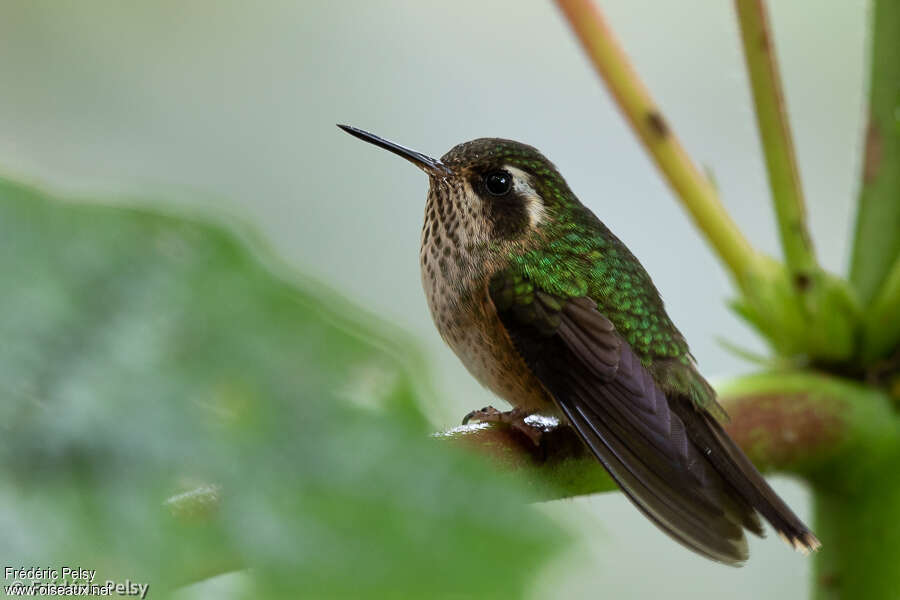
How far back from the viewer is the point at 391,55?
2795mm

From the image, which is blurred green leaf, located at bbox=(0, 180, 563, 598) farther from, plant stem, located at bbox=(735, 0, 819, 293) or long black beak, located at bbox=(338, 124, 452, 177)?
plant stem, located at bbox=(735, 0, 819, 293)

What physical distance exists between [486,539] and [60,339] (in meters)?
0.16

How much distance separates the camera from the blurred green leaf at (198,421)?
35 centimetres

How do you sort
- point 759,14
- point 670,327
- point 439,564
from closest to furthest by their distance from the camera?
point 439,564 < point 759,14 < point 670,327

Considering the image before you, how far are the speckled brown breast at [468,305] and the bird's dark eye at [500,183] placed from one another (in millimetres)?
50

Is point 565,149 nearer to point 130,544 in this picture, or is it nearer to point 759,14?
point 759,14

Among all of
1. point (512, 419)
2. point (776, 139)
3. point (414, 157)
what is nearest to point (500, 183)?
point (414, 157)

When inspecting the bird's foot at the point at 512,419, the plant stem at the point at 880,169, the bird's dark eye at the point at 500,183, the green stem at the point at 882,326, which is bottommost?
the bird's foot at the point at 512,419

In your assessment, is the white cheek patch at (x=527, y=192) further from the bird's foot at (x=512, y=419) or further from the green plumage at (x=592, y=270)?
the bird's foot at (x=512, y=419)

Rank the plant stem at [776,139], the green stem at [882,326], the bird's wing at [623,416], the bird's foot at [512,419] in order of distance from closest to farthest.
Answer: the bird's foot at [512,419] → the bird's wing at [623,416] → the plant stem at [776,139] → the green stem at [882,326]

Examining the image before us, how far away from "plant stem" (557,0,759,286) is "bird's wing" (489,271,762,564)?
241 mm

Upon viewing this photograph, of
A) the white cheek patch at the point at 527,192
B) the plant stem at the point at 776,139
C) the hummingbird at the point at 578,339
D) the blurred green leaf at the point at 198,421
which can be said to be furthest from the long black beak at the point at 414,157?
the blurred green leaf at the point at 198,421

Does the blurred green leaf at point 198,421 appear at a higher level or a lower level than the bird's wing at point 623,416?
higher

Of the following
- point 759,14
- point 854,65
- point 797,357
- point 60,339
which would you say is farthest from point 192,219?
point 854,65
